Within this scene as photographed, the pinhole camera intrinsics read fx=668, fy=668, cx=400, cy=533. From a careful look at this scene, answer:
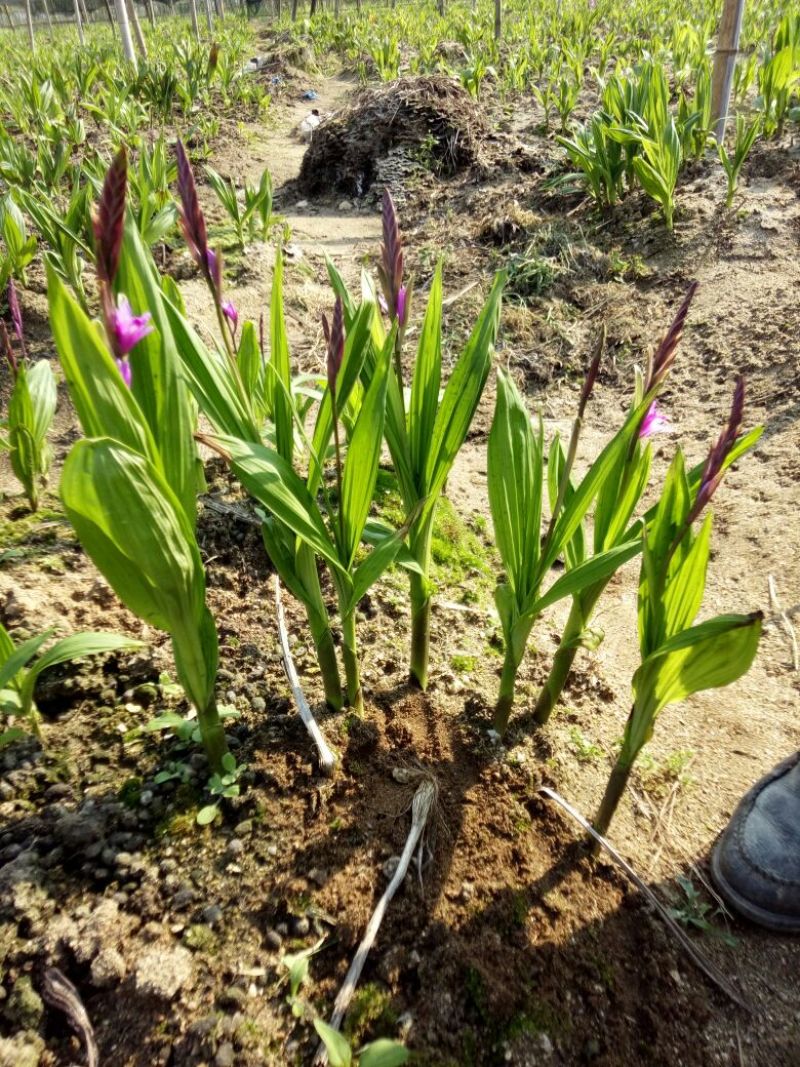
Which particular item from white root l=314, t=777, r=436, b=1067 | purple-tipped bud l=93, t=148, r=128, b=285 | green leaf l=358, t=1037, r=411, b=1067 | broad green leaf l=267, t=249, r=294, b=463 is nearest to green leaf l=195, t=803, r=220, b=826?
white root l=314, t=777, r=436, b=1067

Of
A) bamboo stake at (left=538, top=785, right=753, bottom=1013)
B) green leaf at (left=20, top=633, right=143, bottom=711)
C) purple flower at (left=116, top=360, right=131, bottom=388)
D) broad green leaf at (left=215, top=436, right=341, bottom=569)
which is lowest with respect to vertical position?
bamboo stake at (left=538, top=785, right=753, bottom=1013)

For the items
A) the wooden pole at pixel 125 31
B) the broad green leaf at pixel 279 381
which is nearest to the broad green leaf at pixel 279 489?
the broad green leaf at pixel 279 381

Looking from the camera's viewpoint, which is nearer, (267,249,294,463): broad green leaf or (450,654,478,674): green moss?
(267,249,294,463): broad green leaf

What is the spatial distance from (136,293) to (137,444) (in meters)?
0.28

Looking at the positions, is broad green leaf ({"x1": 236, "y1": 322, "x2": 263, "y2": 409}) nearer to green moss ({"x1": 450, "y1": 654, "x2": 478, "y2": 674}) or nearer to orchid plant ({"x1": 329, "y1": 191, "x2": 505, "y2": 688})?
orchid plant ({"x1": 329, "y1": 191, "x2": 505, "y2": 688})

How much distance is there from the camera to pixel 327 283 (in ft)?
14.5

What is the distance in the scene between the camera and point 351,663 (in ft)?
4.99

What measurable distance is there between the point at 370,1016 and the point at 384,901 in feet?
0.59

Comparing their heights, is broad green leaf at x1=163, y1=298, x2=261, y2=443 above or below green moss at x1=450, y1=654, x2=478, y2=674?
above

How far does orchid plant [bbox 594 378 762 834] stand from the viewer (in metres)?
1.01

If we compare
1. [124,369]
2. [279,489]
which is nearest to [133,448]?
[124,369]

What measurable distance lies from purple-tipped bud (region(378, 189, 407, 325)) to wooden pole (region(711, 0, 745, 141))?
14.6ft

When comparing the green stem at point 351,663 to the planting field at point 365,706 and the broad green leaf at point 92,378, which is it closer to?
the planting field at point 365,706

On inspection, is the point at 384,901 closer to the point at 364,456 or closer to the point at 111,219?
the point at 364,456
